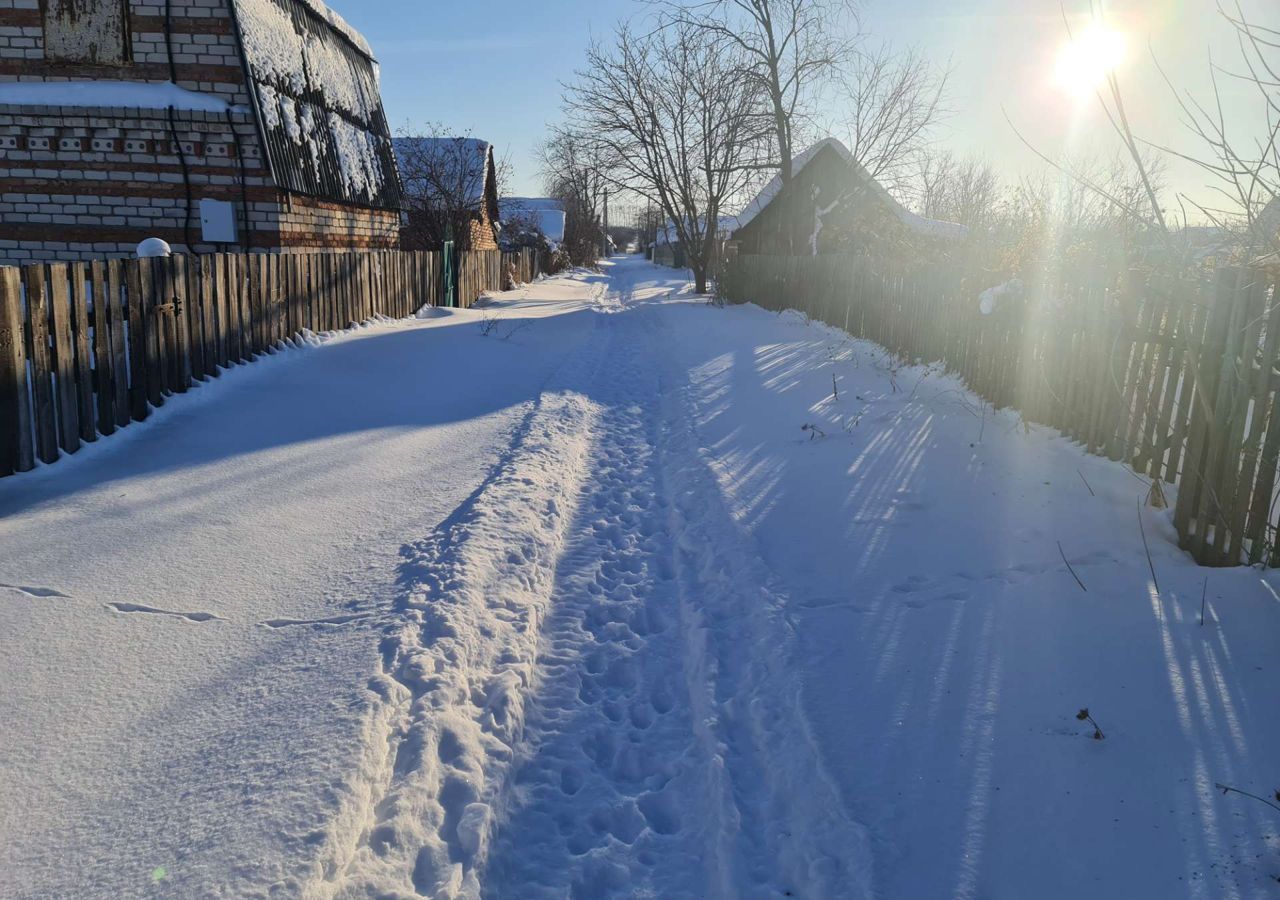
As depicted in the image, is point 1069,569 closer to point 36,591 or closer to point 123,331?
point 36,591

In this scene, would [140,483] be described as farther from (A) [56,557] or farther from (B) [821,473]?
(B) [821,473]

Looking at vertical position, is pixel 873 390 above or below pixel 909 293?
below

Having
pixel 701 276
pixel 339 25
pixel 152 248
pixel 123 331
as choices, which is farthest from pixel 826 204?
pixel 123 331

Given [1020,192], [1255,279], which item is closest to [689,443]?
[1255,279]

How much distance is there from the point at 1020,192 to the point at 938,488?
1218 cm

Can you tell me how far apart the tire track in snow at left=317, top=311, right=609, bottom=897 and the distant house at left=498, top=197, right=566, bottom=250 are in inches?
1644

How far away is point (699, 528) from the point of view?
5.25 meters

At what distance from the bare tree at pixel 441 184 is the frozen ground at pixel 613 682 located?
23.4 meters

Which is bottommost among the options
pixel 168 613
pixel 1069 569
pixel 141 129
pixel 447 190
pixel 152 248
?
pixel 168 613

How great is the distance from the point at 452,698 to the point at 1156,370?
4728 mm

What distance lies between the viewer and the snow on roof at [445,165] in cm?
3152

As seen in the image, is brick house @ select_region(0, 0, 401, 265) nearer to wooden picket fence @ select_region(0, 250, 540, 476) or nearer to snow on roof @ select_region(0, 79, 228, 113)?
snow on roof @ select_region(0, 79, 228, 113)

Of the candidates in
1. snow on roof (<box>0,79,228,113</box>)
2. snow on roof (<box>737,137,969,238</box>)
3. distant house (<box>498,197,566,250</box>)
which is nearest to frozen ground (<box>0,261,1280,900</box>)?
snow on roof (<box>0,79,228,113</box>)

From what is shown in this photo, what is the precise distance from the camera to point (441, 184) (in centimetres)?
3070
